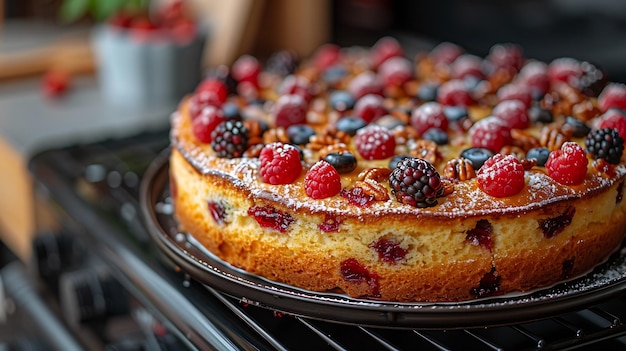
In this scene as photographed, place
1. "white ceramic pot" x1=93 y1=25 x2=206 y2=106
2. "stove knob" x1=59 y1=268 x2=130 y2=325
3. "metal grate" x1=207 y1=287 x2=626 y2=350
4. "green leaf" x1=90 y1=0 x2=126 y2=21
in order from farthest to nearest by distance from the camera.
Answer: "green leaf" x1=90 y1=0 x2=126 y2=21 < "white ceramic pot" x1=93 y1=25 x2=206 y2=106 < "stove knob" x1=59 y1=268 x2=130 y2=325 < "metal grate" x1=207 y1=287 x2=626 y2=350

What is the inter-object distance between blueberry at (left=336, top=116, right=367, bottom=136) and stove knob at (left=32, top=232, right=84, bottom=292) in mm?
739

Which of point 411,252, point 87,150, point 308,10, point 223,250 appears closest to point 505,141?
point 411,252

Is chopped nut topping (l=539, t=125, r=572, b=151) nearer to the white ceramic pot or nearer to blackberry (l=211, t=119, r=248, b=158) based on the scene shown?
blackberry (l=211, t=119, r=248, b=158)

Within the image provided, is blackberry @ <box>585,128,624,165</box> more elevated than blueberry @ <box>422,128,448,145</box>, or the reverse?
blackberry @ <box>585,128,624,165</box>

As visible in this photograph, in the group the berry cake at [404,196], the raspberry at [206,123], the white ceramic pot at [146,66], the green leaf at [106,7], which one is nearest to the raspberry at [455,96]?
the berry cake at [404,196]

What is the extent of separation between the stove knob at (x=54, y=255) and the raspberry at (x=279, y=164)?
2.44ft

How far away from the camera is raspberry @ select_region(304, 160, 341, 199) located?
1.26 metres

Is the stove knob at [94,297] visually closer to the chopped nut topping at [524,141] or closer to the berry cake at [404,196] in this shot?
the berry cake at [404,196]

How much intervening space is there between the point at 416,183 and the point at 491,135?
1.05 feet

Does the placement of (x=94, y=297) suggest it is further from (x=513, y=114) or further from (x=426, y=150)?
(x=513, y=114)

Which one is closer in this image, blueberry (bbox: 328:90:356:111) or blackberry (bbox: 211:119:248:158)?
blackberry (bbox: 211:119:248:158)

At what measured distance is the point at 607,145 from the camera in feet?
4.48

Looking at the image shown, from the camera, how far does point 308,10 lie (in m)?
3.38

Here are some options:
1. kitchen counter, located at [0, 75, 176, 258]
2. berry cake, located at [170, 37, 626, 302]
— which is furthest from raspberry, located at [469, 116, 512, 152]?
kitchen counter, located at [0, 75, 176, 258]
